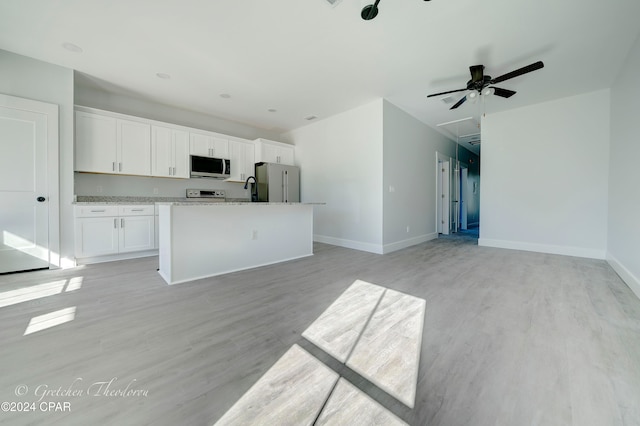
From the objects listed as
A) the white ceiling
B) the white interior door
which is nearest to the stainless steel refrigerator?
the white ceiling

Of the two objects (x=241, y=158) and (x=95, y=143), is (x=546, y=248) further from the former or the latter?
(x=95, y=143)

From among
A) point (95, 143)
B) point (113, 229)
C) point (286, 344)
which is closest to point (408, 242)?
point (286, 344)

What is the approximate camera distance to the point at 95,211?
11.7 feet

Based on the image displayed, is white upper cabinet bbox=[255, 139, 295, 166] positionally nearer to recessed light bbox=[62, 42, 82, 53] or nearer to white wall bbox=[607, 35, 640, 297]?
recessed light bbox=[62, 42, 82, 53]

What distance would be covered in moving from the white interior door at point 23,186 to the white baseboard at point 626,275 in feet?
22.9

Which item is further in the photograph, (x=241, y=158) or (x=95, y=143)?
(x=241, y=158)

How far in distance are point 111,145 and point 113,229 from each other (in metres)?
1.39

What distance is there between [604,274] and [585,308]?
1678mm

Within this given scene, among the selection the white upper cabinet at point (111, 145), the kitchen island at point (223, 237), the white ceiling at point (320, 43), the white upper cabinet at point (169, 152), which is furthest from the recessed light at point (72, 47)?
the kitchen island at point (223, 237)

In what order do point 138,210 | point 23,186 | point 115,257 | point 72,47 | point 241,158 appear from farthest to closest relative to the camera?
1. point 241,158
2. point 138,210
3. point 115,257
4. point 23,186
5. point 72,47

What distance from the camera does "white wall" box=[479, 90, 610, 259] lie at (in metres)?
3.96

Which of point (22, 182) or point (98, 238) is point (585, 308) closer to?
point (98, 238)

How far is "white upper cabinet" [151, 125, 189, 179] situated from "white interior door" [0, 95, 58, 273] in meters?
1.26

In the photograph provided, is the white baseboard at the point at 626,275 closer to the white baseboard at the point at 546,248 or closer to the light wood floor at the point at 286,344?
the light wood floor at the point at 286,344
